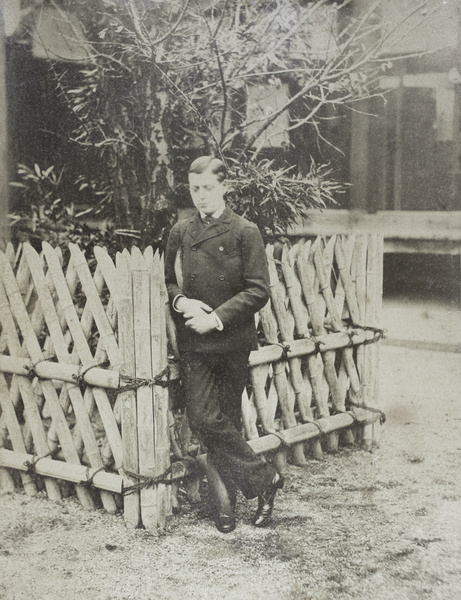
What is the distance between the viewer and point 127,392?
309 centimetres

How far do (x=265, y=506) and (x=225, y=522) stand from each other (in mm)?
235

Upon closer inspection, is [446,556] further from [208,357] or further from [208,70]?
[208,70]

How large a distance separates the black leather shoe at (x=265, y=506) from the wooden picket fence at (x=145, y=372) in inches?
16.6

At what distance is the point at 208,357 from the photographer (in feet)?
9.73

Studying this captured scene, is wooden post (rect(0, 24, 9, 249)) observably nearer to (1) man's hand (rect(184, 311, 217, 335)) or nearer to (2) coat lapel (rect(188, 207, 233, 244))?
(2) coat lapel (rect(188, 207, 233, 244))

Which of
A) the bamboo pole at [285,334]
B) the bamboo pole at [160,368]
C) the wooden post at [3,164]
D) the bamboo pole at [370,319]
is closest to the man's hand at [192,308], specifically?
the bamboo pole at [160,368]

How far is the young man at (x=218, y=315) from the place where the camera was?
114 inches

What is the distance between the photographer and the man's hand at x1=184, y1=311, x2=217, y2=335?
9.37ft

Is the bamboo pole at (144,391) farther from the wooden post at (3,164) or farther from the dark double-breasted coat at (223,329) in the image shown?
the wooden post at (3,164)

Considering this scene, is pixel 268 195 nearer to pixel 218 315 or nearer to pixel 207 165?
pixel 207 165

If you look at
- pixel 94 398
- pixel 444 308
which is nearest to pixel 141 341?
pixel 94 398

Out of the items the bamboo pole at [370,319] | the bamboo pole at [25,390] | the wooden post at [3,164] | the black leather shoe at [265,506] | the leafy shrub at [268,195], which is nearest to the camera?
the black leather shoe at [265,506]

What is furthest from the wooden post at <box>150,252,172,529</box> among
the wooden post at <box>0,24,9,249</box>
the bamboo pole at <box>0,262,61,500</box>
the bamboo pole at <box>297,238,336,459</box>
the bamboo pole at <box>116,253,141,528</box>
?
the wooden post at <box>0,24,9,249</box>

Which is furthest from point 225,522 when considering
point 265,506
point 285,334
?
point 285,334
